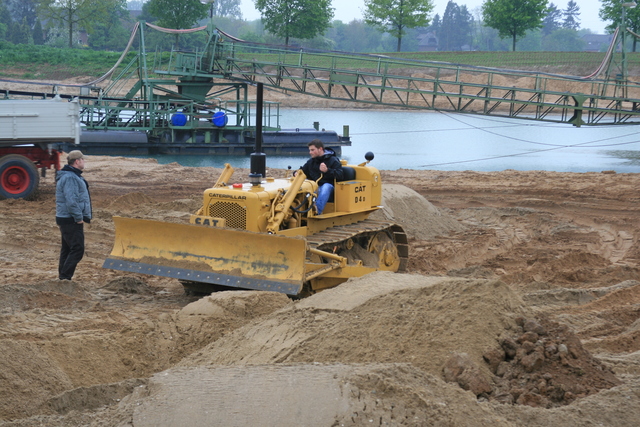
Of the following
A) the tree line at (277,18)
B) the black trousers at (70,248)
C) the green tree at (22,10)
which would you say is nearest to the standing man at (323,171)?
the black trousers at (70,248)

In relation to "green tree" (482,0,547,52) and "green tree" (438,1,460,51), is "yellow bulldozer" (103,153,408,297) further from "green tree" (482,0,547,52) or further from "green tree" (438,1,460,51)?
"green tree" (438,1,460,51)

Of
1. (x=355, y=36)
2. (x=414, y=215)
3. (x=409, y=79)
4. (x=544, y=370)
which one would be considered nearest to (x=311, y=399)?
(x=544, y=370)

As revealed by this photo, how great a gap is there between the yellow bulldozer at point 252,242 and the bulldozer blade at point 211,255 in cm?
1

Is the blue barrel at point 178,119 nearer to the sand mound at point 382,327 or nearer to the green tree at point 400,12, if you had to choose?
the sand mound at point 382,327

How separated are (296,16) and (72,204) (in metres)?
58.2

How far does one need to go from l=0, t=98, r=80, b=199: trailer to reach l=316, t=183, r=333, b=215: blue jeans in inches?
310

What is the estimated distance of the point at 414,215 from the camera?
14.2 m

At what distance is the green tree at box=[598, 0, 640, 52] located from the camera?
179 ft

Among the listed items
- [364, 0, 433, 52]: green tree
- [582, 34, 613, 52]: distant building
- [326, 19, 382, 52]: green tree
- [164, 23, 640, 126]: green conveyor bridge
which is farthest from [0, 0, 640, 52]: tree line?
[582, 34, 613, 52]: distant building

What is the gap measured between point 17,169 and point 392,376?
1273 centimetres

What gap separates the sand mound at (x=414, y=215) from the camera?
1366 cm

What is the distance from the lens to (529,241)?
44.2 feet

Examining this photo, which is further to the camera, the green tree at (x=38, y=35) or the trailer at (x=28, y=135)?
the green tree at (x=38, y=35)

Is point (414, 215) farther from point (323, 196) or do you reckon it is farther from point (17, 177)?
point (17, 177)
